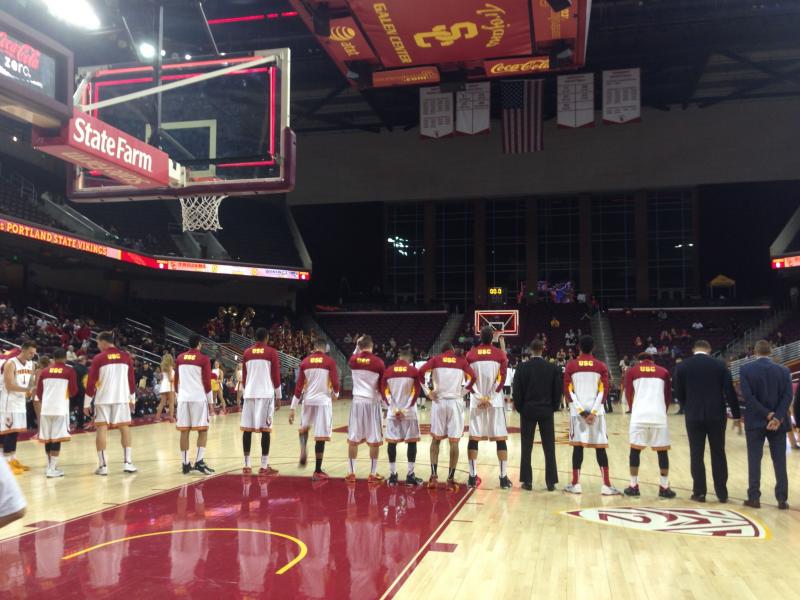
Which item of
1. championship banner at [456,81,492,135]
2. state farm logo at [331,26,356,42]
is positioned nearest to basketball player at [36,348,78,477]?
state farm logo at [331,26,356,42]

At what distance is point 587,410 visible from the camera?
783 cm

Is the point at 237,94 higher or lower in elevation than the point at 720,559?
higher

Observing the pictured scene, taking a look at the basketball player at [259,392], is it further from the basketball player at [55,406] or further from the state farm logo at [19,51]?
the state farm logo at [19,51]

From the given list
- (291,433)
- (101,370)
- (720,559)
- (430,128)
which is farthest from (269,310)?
(720,559)

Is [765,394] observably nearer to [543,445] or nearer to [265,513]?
[543,445]

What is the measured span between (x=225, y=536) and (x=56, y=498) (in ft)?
8.98

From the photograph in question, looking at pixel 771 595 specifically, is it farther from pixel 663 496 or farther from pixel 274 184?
pixel 274 184

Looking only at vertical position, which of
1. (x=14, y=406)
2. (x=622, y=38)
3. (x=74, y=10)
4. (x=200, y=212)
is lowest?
(x=14, y=406)

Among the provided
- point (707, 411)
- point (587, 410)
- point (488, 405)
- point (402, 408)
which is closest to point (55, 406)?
point (402, 408)

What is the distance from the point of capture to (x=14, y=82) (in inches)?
186

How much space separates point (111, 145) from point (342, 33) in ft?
27.1

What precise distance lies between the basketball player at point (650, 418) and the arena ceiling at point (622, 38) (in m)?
14.3

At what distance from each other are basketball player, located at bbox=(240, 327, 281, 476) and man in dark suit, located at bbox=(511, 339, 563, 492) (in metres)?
3.15

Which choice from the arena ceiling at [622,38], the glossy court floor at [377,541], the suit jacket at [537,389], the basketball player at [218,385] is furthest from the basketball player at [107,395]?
the arena ceiling at [622,38]
